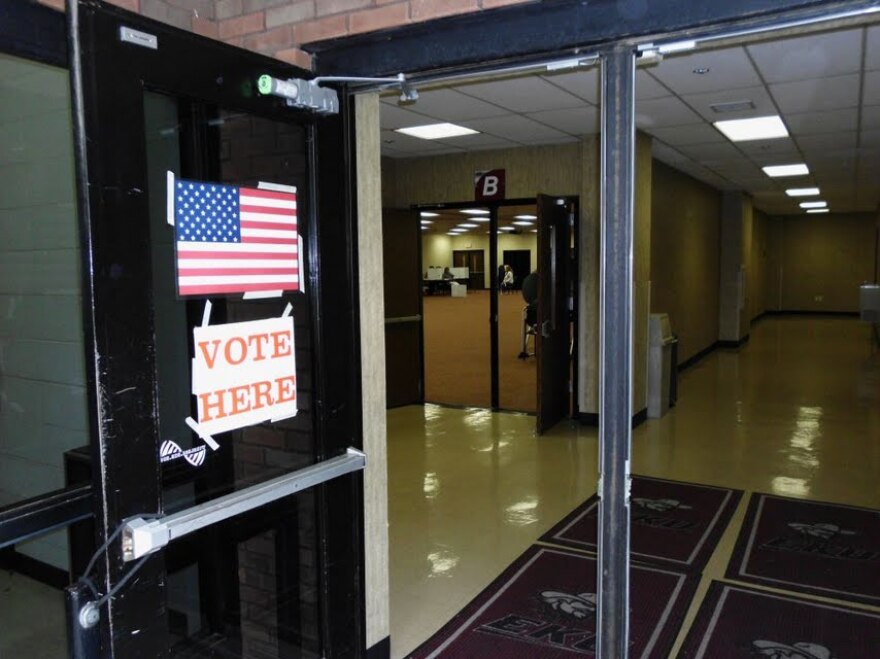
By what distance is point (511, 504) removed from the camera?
458cm

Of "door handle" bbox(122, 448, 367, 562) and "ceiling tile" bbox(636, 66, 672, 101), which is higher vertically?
"ceiling tile" bbox(636, 66, 672, 101)

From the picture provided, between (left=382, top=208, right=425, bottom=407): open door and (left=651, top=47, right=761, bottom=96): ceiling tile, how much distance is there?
350 centimetres

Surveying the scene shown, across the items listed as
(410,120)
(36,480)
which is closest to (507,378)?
(410,120)

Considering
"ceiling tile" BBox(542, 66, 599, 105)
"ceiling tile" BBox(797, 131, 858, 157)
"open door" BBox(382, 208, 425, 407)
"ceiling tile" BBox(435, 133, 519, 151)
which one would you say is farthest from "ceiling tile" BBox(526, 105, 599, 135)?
"ceiling tile" BBox(797, 131, 858, 157)

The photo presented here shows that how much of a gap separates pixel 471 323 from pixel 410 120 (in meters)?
11.5

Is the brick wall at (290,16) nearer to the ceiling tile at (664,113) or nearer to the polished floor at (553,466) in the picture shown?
the polished floor at (553,466)

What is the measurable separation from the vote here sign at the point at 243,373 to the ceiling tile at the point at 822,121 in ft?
17.6

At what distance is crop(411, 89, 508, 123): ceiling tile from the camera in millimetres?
4850

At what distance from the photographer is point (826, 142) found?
23.7 feet

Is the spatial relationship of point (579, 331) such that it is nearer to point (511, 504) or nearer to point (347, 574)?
point (511, 504)

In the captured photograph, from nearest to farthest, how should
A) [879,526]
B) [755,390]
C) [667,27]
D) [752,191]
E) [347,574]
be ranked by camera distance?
[667,27], [347,574], [879,526], [755,390], [752,191]

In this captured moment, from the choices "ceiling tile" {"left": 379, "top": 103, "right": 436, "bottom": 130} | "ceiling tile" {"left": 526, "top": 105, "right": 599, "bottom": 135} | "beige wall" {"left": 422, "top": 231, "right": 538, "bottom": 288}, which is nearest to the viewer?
"ceiling tile" {"left": 379, "top": 103, "right": 436, "bottom": 130}

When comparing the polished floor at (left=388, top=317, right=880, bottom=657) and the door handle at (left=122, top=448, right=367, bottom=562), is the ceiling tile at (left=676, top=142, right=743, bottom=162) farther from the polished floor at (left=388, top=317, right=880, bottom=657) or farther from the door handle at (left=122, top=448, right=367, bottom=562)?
the door handle at (left=122, top=448, right=367, bottom=562)

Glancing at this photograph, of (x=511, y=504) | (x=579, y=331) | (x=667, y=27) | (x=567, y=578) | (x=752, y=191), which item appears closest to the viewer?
(x=667, y=27)
